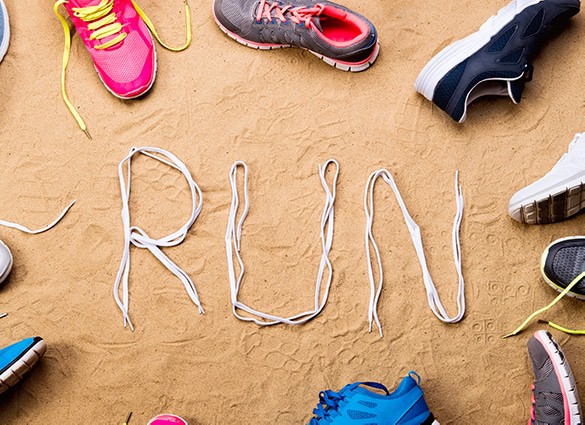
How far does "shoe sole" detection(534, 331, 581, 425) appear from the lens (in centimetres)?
179

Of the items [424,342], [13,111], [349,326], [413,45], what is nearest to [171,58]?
[13,111]

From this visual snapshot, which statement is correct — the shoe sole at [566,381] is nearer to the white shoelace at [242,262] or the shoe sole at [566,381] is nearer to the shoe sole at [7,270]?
the white shoelace at [242,262]

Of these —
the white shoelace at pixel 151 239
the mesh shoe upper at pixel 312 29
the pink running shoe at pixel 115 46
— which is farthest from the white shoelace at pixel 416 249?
the pink running shoe at pixel 115 46

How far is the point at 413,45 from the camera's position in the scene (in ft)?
7.02

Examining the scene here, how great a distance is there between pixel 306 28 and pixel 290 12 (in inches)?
3.2

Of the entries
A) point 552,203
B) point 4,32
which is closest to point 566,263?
point 552,203

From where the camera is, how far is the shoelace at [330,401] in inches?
71.2

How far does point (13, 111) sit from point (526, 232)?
1534mm

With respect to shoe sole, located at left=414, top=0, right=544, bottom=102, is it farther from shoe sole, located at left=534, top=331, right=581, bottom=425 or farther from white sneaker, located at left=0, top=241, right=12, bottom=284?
white sneaker, located at left=0, top=241, right=12, bottom=284

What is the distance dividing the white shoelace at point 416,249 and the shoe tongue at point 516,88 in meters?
0.27

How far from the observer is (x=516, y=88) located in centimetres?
203

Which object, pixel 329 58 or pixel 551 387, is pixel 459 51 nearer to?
pixel 329 58

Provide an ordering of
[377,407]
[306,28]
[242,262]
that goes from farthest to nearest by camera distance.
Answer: [306,28] → [242,262] → [377,407]

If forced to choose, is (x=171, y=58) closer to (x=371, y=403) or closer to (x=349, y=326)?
(x=349, y=326)
